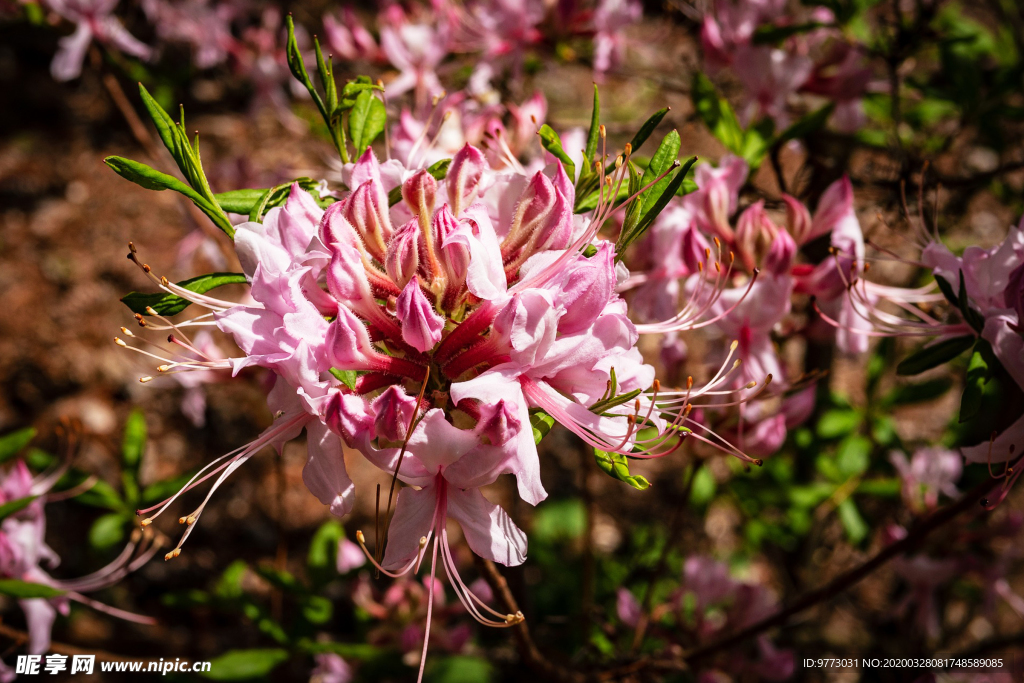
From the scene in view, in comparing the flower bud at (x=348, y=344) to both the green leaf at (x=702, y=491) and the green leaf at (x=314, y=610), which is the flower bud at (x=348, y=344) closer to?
the green leaf at (x=314, y=610)

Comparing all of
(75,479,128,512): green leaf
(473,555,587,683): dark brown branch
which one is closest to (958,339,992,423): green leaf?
(473,555,587,683): dark brown branch

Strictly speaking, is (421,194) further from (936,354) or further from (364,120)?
(936,354)

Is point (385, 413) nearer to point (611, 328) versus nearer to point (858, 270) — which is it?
point (611, 328)

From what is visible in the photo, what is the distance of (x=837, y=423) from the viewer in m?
1.59

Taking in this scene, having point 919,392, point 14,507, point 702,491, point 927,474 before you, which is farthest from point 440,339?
point 927,474

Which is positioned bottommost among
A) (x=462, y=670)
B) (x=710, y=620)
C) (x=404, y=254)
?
(x=710, y=620)

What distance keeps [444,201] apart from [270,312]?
0.25 m

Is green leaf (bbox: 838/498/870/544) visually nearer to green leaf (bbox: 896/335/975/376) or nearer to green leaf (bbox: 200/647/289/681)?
green leaf (bbox: 896/335/975/376)

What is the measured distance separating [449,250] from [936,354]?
740mm

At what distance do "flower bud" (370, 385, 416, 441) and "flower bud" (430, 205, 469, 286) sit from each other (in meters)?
0.15

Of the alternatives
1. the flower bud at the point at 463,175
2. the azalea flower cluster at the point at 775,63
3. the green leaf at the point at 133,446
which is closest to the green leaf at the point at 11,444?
the green leaf at the point at 133,446

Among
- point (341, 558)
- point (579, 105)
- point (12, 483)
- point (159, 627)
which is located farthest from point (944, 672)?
point (579, 105)

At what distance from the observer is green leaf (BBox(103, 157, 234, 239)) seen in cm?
79

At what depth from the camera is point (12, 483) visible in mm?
1333
